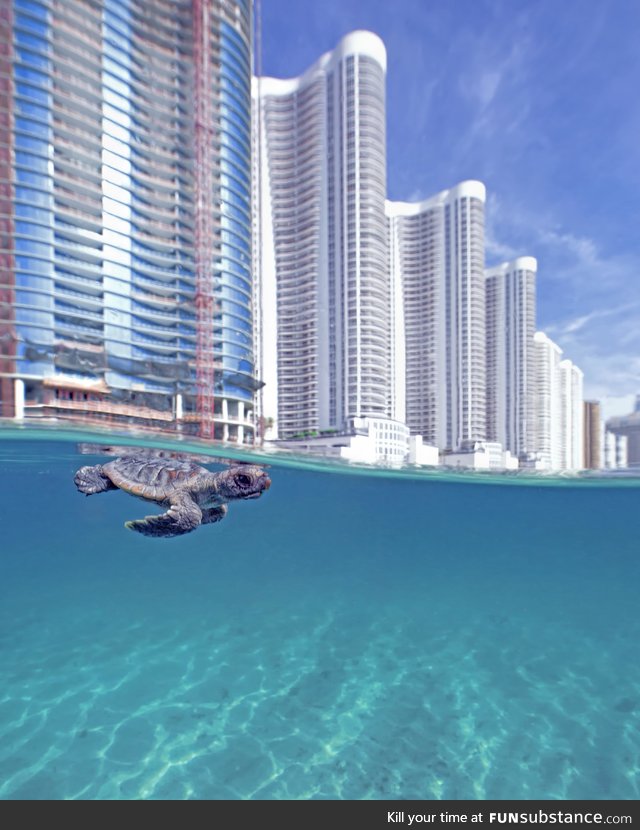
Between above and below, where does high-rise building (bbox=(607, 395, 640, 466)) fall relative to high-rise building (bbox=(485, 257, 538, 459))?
below

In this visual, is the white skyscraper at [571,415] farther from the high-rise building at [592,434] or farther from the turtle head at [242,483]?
the turtle head at [242,483]

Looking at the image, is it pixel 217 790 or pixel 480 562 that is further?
pixel 480 562

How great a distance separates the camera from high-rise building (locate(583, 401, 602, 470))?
100762mm

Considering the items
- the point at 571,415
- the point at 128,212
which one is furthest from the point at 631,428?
the point at 128,212

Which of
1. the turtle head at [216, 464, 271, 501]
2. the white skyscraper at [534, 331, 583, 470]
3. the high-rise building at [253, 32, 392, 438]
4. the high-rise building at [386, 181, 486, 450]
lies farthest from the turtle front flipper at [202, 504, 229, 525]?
the white skyscraper at [534, 331, 583, 470]

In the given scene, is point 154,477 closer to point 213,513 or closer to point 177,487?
point 177,487

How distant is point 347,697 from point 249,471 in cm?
585

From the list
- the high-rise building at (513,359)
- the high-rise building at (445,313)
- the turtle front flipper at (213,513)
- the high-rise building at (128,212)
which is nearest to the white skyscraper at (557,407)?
the high-rise building at (513,359)

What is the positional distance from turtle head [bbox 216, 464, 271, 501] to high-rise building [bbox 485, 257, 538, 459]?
76.2 meters

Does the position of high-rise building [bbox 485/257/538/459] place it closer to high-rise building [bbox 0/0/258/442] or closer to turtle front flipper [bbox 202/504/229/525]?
high-rise building [bbox 0/0/258/442]

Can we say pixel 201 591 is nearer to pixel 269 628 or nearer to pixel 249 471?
pixel 269 628

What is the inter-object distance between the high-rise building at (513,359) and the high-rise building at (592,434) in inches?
1365
